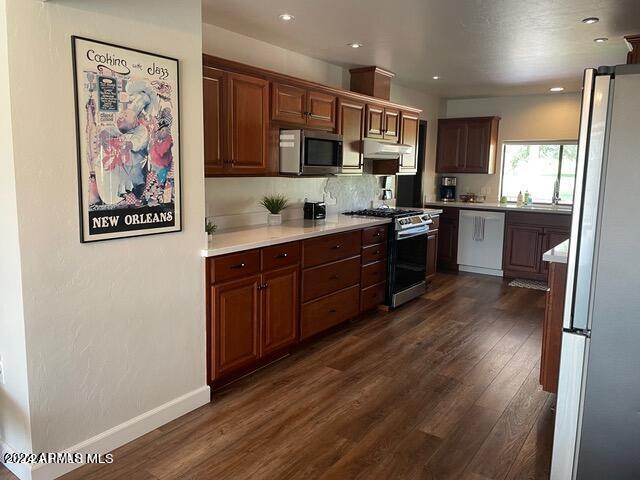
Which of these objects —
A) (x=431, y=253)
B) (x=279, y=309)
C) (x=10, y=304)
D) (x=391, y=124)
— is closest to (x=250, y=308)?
(x=279, y=309)

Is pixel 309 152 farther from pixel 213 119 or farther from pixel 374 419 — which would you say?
pixel 374 419

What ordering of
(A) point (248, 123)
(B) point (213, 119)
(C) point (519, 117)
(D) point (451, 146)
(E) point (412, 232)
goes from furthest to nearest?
(D) point (451, 146) → (C) point (519, 117) → (E) point (412, 232) → (A) point (248, 123) → (B) point (213, 119)

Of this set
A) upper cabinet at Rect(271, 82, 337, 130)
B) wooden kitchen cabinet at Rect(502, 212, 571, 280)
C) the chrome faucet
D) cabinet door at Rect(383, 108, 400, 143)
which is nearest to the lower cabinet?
upper cabinet at Rect(271, 82, 337, 130)

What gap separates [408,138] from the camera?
5633 millimetres

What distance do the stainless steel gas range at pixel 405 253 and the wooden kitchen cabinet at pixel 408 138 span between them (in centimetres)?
56

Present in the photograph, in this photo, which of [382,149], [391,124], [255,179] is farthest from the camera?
[391,124]

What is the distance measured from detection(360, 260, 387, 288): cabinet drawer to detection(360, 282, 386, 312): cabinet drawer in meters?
0.05

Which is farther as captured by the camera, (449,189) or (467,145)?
(449,189)

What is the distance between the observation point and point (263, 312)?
10.8 ft

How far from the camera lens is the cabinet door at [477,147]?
6.75m

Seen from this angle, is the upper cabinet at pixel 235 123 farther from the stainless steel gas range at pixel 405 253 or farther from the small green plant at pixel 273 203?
the stainless steel gas range at pixel 405 253

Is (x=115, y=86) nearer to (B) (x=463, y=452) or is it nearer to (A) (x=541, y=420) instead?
(B) (x=463, y=452)

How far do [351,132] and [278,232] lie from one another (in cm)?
152

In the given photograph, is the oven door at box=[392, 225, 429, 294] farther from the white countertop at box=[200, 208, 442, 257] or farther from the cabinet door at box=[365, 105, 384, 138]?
the cabinet door at box=[365, 105, 384, 138]
